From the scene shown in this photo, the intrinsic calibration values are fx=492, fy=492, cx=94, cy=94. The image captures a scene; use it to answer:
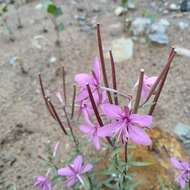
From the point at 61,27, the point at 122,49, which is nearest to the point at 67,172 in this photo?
the point at 122,49

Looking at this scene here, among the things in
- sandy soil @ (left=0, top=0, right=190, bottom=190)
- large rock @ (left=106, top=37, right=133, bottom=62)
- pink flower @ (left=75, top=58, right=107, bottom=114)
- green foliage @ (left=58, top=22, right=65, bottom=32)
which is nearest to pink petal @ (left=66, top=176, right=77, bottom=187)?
pink flower @ (left=75, top=58, right=107, bottom=114)

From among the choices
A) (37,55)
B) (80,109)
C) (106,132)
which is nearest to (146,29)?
(37,55)

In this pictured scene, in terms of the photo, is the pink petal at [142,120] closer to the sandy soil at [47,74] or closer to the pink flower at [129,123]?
the pink flower at [129,123]

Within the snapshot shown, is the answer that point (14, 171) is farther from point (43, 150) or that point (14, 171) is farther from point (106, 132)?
point (106, 132)

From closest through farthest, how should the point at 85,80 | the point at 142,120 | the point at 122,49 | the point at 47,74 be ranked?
1. the point at 142,120
2. the point at 85,80
3. the point at 47,74
4. the point at 122,49

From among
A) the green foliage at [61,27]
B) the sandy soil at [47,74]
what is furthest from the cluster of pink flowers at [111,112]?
the green foliage at [61,27]

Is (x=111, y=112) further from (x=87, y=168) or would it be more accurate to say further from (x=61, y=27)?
(x=61, y=27)
